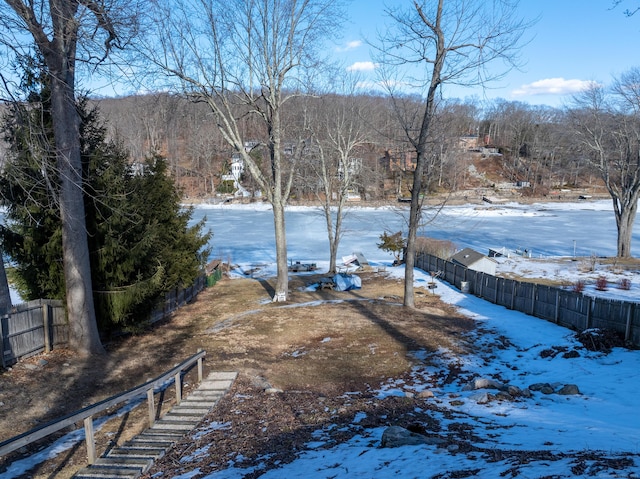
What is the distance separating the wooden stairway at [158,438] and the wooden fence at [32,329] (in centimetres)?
415

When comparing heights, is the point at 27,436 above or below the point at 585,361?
above

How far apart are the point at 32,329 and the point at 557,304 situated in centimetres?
1448

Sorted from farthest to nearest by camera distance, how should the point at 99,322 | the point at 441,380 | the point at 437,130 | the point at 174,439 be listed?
the point at 437,130
the point at 99,322
the point at 441,380
the point at 174,439

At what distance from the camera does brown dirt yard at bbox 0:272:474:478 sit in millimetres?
7324

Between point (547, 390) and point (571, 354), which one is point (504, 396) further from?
point (571, 354)

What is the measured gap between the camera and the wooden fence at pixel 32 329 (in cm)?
1004

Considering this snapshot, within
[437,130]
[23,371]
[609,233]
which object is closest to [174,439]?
[23,371]

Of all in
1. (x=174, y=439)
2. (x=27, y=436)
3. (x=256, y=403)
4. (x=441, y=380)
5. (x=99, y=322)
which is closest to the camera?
(x=27, y=436)

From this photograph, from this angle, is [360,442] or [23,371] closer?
[360,442]

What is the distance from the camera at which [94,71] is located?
34.5 feet

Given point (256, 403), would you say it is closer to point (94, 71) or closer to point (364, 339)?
point (364, 339)

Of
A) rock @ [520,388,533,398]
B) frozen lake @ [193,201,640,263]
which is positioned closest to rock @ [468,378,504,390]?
rock @ [520,388,533,398]

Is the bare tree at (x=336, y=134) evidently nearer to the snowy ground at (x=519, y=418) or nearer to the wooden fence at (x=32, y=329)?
the snowy ground at (x=519, y=418)

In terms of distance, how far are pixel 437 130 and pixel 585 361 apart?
375 inches
